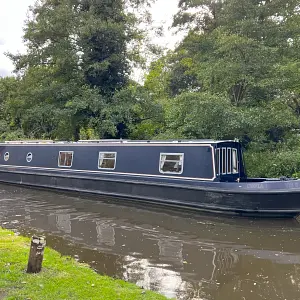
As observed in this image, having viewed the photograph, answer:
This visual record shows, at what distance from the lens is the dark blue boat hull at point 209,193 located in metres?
8.07

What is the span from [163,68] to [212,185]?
13420 mm

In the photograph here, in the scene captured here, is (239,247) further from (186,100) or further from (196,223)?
(186,100)

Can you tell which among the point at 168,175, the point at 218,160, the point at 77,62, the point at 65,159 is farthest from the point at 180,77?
the point at 218,160

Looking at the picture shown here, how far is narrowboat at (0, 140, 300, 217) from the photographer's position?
27.1ft

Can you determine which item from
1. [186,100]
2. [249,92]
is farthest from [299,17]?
[186,100]

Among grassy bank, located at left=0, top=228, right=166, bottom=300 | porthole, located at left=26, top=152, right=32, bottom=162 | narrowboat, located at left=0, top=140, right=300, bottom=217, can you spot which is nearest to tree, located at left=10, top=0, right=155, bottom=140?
porthole, located at left=26, top=152, right=32, bottom=162

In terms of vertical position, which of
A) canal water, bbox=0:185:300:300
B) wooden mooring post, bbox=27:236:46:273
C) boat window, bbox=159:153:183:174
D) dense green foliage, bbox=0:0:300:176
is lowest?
canal water, bbox=0:185:300:300

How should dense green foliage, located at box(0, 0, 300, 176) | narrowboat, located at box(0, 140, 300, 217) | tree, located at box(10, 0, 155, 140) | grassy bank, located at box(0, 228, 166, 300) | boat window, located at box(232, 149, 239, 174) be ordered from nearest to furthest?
grassy bank, located at box(0, 228, 166, 300) → narrowboat, located at box(0, 140, 300, 217) → boat window, located at box(232, 149, 239, 174) → dense green foliage, located at box(0, 0, 300, 176) → tree, located at box(10, 0, 155, 140)

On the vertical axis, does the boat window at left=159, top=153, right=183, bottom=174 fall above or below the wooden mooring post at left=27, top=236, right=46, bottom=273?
above

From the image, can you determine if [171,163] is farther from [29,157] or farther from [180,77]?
[180,77]

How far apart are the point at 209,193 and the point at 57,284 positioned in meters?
5.45

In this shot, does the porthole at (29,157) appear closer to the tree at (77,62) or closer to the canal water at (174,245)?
the tree at (77,62)

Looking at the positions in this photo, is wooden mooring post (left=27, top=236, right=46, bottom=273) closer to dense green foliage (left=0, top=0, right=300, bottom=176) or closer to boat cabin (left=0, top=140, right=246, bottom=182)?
boat cabin (left=0, top=140, right=246, bottom=182)

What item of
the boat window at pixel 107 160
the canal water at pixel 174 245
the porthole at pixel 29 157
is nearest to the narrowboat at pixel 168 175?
the boat window at pixel 107 160
